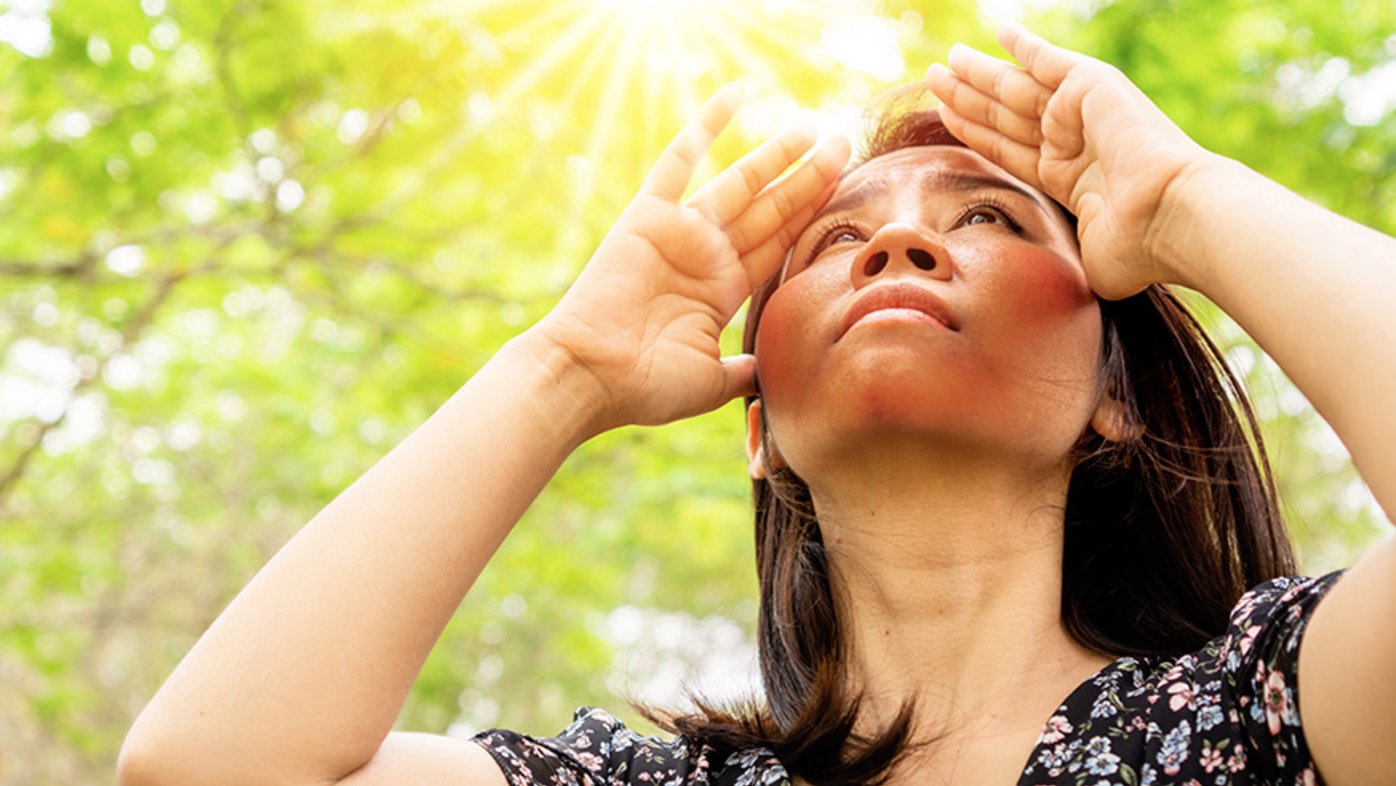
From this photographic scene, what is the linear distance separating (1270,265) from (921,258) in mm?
526

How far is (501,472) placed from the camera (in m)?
1.73

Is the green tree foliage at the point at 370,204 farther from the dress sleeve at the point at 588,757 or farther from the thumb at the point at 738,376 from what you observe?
the dress sleeve at the point at 588,757

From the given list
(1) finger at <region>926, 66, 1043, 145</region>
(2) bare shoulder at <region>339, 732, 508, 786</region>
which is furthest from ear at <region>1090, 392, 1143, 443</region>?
(2) bare shoulder at <region>339, 732, 508, 786</region>

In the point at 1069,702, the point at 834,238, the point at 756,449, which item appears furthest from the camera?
the point at 756,449

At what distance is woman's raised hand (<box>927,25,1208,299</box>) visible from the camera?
1718 mm

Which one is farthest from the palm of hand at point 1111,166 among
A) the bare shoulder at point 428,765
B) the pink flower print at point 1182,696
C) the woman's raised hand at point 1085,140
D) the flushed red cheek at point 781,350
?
the bare shoulder at point 428,765

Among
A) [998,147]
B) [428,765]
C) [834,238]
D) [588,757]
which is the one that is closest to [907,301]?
[834,238]

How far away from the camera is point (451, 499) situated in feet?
5.51

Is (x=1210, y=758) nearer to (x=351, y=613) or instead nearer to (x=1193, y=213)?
(x=1193, y=213)

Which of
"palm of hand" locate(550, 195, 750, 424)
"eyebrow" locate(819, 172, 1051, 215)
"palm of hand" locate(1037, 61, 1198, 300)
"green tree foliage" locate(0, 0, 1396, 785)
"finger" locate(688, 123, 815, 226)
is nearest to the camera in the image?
"palm of hand" locate(1037, 61, 1198, 300)

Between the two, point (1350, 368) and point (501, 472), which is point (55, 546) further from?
point (1350, 368)

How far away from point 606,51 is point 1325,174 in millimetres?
2631

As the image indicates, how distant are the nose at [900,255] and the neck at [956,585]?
0.87 feet

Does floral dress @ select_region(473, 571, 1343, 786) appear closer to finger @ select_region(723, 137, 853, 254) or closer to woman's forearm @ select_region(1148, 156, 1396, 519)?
woman's forearm @ select_region(1148, 156, 1396, 519)
